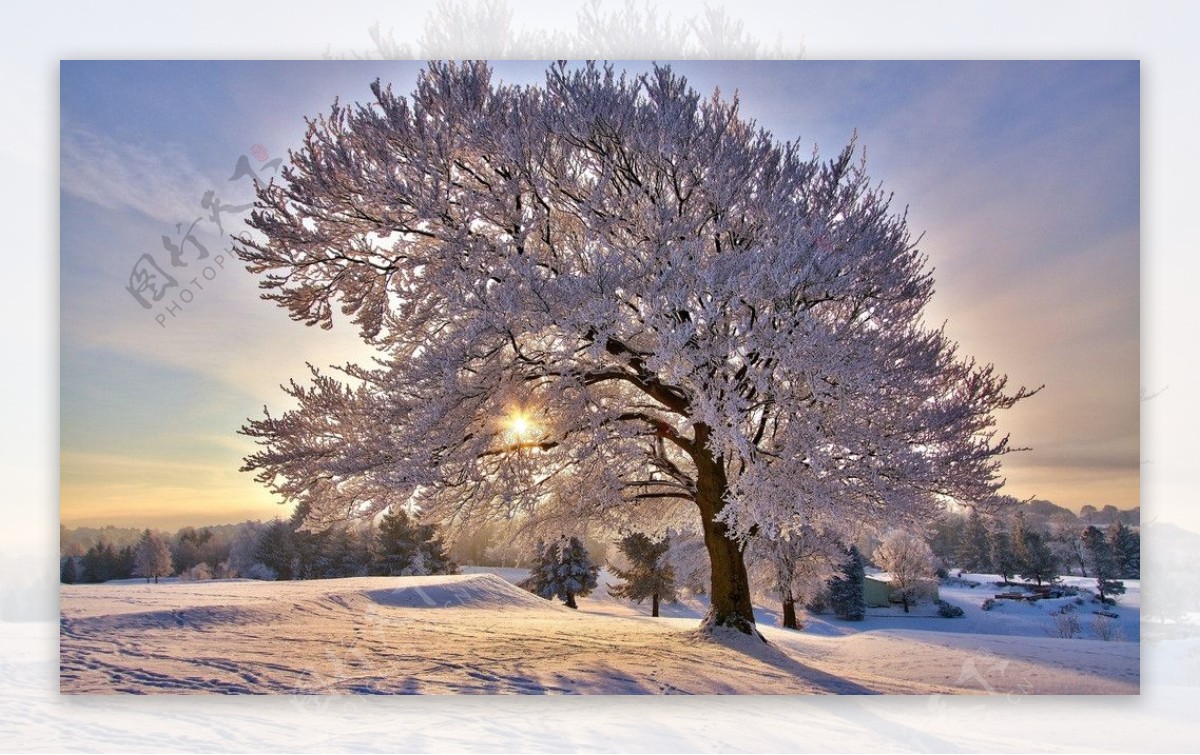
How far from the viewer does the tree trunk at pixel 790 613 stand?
885cm

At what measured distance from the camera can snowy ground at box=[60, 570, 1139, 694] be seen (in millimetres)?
6219

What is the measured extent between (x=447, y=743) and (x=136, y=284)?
4511mm

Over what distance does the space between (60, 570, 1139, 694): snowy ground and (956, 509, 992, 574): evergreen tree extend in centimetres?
22

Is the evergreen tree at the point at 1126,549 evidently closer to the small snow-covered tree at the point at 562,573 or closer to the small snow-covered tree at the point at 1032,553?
the small snow-covered tree at the point at 1032,553

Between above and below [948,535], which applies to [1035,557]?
below

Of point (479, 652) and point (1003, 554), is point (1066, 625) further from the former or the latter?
point (479, 652)

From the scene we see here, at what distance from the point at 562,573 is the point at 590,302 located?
3.85 m

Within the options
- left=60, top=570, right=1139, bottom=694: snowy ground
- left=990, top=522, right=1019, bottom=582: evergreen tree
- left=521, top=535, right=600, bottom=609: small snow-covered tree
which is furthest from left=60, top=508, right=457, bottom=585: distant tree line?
left=990, top=522, right=1019, bottom=582: evergreen tree

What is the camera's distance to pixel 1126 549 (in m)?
6.30

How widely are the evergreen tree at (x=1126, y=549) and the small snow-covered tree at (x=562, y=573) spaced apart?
4.87m

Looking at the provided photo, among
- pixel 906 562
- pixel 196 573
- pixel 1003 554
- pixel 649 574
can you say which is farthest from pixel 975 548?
pixel 196 573

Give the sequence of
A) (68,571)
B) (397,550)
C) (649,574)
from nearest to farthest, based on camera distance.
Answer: (68,571), (397,550), (649,574)
